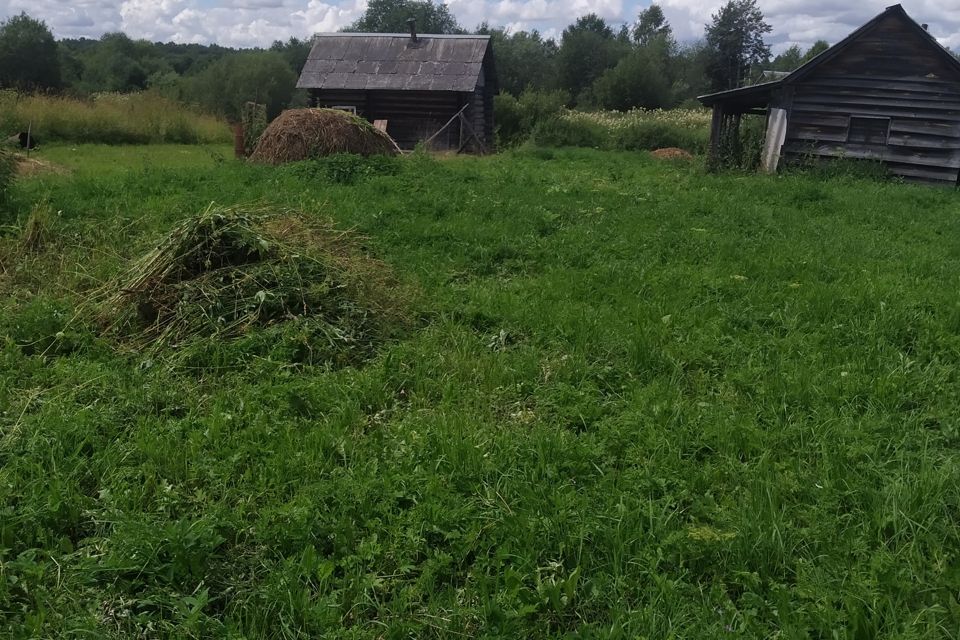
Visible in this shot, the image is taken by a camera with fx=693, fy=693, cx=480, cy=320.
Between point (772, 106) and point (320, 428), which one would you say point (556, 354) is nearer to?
point (320, 428)

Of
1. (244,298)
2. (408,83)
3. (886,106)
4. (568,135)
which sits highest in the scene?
(408,83)

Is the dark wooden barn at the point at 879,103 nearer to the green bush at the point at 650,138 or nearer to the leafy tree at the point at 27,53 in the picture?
the green bush at the point at 650,138

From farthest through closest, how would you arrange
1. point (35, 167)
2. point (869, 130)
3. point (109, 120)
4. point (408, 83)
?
point (408, 83) → point (109, 120) → point (869, 130) → point (35, 167)

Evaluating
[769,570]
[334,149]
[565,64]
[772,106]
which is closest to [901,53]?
[772,106]

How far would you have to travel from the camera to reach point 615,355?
5.12m

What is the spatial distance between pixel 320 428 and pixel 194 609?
4.87 ft

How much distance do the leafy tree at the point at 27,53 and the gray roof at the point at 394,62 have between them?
88.3 feet

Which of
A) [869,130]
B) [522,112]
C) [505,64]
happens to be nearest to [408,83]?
[522,112]

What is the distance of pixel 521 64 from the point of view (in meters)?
69.0

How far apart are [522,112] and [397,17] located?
186 feet

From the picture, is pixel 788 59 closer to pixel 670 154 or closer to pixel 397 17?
pixel 397 17

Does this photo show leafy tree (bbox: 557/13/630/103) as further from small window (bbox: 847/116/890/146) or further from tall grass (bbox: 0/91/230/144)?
small window (bbox: 847/116/890/146)

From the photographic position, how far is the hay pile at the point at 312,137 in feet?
48.9

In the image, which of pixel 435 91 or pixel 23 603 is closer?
pixel 23 603
